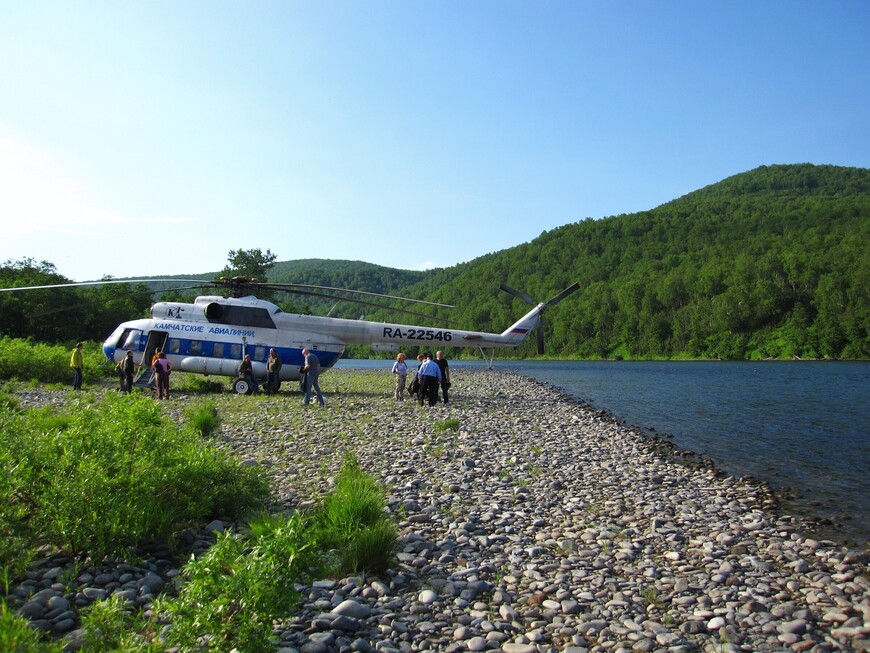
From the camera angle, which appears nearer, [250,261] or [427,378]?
[427,378]

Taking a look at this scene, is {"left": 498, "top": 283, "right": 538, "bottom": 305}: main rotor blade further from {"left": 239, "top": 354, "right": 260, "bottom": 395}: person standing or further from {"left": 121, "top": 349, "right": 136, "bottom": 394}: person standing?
{"left": 121, "top": 349, "right": 136, "bottom": 394}: person standing

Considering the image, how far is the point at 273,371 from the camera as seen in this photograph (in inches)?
795

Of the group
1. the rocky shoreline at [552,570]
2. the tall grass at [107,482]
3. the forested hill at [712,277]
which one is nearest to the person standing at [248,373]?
the rocky shoreline at [552,570]

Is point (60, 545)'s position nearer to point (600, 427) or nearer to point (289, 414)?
point (289, 414)

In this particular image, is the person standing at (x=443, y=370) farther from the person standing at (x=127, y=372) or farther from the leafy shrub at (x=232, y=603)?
the leafy shrub at (x=232, y=603)

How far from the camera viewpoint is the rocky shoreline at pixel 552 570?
4076 mm

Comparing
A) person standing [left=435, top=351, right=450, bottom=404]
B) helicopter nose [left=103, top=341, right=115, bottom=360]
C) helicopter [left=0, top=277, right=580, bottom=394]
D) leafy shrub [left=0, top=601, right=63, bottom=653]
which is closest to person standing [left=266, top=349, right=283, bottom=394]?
helicopter [left=0, top=277, right=580, bottom=394]

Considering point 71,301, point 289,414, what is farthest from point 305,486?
point 71,301

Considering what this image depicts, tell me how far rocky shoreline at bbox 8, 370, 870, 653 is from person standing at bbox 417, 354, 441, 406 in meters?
7.84

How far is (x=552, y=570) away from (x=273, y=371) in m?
16.4

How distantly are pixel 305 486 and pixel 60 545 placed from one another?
138 inches

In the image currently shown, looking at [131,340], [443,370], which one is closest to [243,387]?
[131,340]

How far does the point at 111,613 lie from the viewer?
9.33 ft

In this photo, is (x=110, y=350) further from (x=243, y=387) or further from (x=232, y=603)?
(x=232, y=603)
